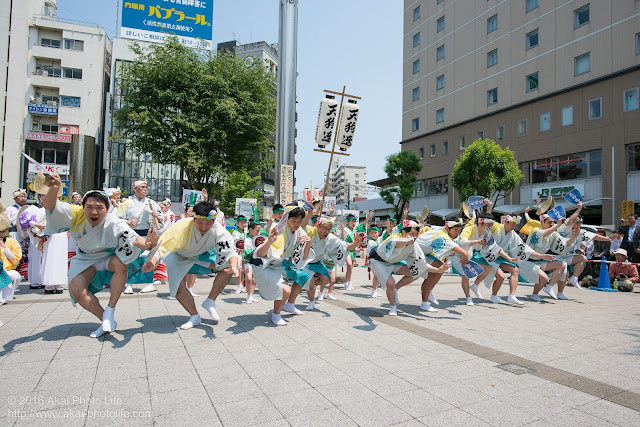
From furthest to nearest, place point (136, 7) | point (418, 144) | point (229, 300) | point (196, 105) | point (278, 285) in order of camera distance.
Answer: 1. point (418, 144)
2. point (136, 7)
3. point (196, 105)
4. point (229, 300)
5. point (278, 285)

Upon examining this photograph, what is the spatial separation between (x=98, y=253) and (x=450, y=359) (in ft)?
12.8

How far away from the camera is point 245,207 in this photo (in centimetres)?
1255

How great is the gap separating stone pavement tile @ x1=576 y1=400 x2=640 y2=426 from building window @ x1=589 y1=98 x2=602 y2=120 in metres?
22.4

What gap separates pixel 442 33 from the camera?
104 ft

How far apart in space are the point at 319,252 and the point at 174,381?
3.43 meters

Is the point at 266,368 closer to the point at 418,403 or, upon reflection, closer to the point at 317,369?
the point at 317,369

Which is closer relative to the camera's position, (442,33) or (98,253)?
(98,253)

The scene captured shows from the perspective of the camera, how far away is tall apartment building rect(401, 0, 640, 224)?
1977 centimetres

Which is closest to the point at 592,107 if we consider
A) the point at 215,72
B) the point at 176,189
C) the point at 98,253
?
the point at 215,72

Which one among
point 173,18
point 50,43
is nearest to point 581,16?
point 173,18

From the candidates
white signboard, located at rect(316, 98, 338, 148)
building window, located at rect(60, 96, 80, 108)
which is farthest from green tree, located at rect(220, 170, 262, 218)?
building window, located at rect(60, 96, 80, 108)

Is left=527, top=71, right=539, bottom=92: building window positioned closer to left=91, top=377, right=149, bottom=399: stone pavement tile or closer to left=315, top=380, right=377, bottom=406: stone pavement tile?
left=315, top=380, right=377, bottom=406: stone pavement tile

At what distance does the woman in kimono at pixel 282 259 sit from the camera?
5.04m

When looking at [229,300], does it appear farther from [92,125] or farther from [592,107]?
[92,125]
